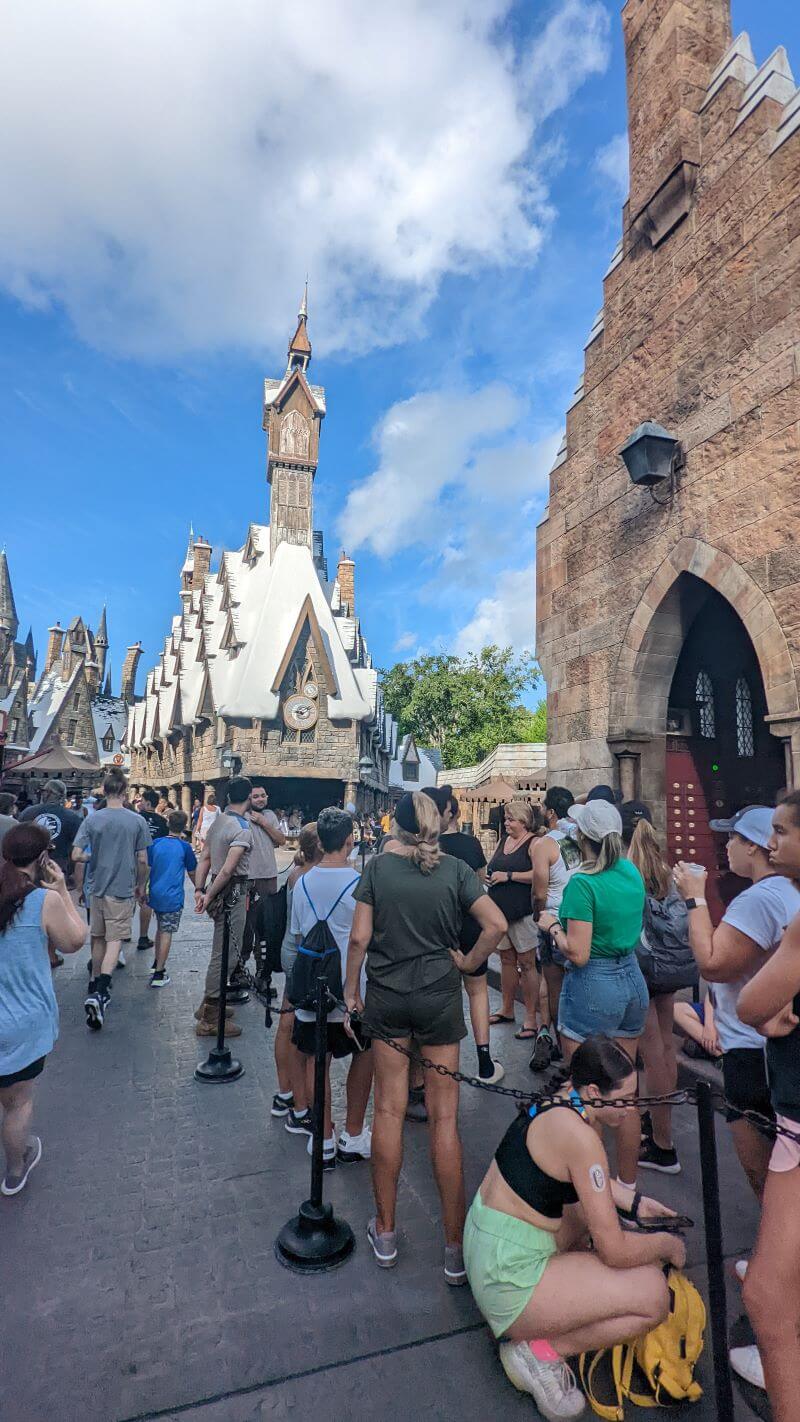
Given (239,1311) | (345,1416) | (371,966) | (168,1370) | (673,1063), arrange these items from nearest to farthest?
(345,1416) < (168,1370) < (239,1311) < (371,966) < (673,1063)

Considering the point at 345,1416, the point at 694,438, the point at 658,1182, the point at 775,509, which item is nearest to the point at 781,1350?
the point at 345,1416

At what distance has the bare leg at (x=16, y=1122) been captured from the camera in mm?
3238

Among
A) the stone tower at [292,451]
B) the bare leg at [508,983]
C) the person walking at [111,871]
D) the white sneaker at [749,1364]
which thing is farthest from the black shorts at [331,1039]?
the stone tower at [292,451]

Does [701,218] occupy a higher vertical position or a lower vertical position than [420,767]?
higher

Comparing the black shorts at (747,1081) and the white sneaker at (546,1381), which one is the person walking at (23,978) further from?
the black shorts at (747,1081)

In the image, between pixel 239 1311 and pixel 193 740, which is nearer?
pixel 239 1311

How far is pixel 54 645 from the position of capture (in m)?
54.4

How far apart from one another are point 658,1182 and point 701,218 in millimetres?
7484

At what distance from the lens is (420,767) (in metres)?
52.2

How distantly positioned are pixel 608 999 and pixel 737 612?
374cm

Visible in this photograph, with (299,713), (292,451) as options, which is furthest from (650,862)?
(292,451)

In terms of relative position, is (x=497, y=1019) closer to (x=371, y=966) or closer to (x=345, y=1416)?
(x=371, y=966)

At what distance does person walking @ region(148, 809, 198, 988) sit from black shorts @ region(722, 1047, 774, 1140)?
5260mm

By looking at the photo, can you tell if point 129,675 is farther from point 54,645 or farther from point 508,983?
point 508,983
